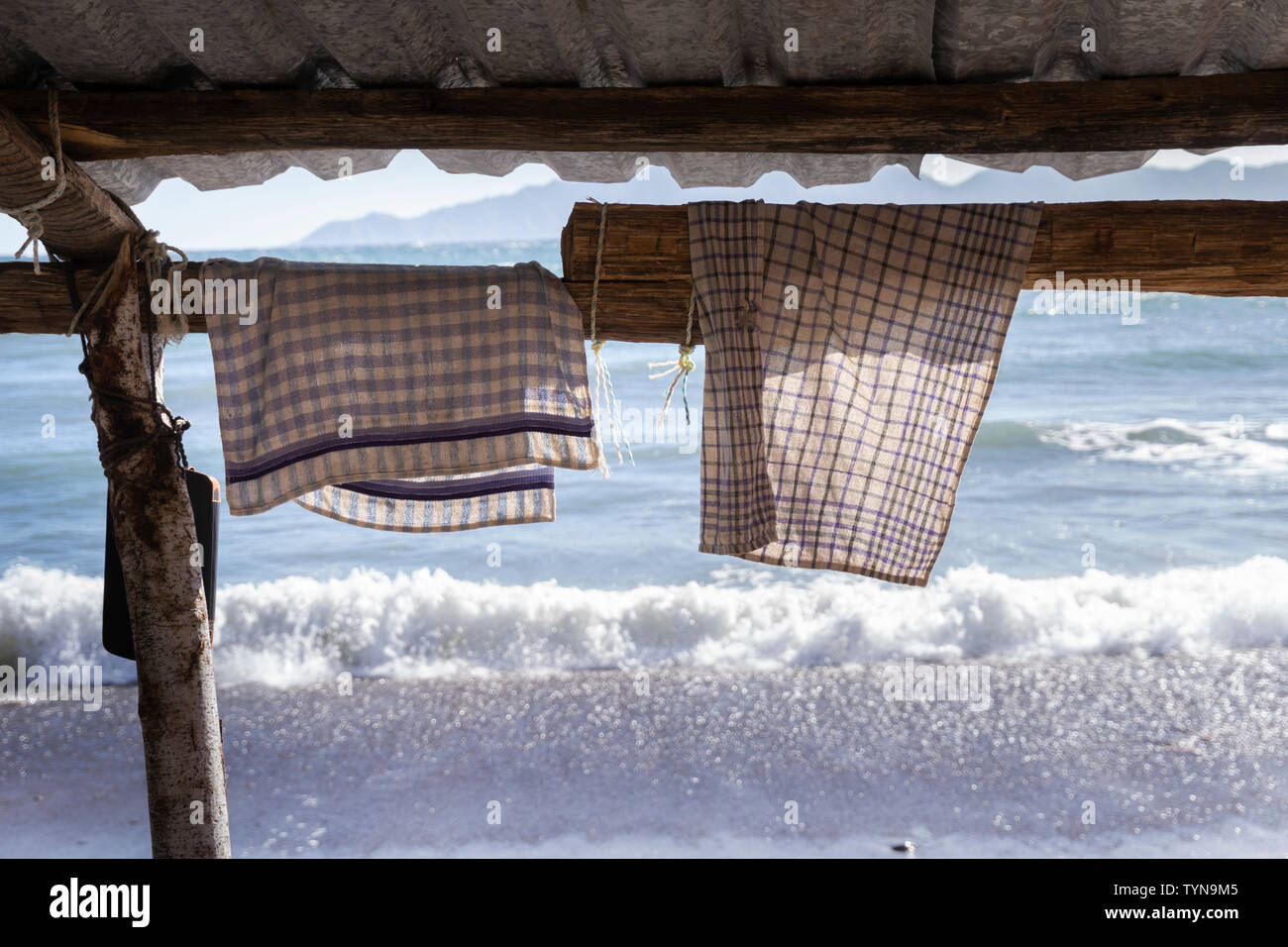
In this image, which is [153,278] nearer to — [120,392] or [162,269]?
[162,269]

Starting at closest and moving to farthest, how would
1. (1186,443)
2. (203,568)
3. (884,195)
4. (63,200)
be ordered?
1. (63,200)
2. (203,568)
3. (1186,443)
4. (884,195)

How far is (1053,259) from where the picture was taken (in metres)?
2.52

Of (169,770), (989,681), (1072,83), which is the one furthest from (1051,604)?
(169,770)

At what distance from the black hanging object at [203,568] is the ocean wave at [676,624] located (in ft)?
16.4

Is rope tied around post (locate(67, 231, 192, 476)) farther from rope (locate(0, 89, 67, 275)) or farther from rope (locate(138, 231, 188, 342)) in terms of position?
rope (locate(0, 89, 67, 275))

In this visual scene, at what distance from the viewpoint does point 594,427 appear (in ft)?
8.66

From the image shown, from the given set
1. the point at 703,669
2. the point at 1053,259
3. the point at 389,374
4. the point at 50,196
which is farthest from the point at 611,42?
the point at 703,669

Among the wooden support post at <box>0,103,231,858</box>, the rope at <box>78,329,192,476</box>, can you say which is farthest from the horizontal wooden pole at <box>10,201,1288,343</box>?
the rope at <box>78,329,192,476</box>

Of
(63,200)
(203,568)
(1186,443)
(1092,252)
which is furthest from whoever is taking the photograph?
(1186,443)

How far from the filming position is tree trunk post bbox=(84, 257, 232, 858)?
252cm

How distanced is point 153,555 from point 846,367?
71.1 inches
